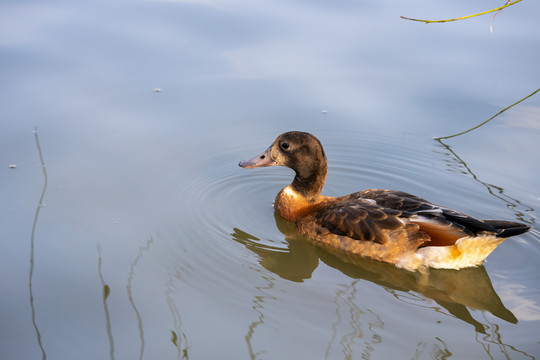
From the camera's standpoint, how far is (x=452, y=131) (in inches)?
307

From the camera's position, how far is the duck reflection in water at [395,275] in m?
5.23

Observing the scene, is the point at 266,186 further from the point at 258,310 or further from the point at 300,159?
the point at 258,310

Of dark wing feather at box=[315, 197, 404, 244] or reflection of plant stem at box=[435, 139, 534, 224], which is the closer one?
dark wing feather at box=[315, 197, 404, 244]

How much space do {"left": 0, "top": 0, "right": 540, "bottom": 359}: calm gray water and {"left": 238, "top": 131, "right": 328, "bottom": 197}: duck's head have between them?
0.39 m

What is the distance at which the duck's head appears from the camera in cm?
651

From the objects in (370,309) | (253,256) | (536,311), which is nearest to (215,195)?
(253,256)

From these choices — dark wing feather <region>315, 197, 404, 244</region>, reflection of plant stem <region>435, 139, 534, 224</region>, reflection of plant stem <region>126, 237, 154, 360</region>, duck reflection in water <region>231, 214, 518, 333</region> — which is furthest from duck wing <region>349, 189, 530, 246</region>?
reflection of plant stem <region>126, 237, 154, 360</region>

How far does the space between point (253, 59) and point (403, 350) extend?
5.46 metres

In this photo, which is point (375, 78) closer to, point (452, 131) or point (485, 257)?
point (452, 131)

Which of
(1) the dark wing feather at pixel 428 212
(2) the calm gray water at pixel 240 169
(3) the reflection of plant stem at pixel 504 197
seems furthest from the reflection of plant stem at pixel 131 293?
(3) the reflection of plant stem at pixel 504 197

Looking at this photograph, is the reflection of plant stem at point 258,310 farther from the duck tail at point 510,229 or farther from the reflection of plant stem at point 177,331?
the duck tail at point 510,229

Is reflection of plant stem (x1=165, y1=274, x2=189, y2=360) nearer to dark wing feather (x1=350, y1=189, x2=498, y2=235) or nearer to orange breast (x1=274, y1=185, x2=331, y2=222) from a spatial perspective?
orange breast (x1=274, y1=185, x2=331, y2=222)

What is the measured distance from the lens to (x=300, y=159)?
21.6 feet

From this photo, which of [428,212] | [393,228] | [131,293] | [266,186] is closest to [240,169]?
[266,186]
